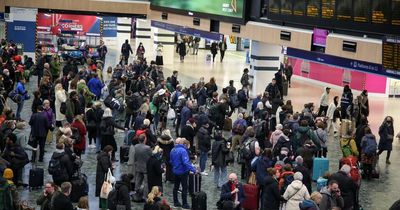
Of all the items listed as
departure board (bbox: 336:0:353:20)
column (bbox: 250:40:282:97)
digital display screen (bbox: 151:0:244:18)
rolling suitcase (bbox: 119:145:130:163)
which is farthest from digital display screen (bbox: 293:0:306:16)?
column (bbox: 250:40:282:97)

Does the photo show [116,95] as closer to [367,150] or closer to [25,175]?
[25,175]

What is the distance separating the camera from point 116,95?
2397 centimetres

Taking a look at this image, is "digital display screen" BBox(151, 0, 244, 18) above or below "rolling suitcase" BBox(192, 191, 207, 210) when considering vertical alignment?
above

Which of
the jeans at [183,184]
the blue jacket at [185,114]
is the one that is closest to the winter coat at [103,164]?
the jeans at [183,184]

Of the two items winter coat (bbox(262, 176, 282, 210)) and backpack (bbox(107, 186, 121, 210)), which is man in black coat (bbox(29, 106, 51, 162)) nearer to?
backpack (bbox(107, 186, 121, 210))

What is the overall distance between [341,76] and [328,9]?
1904cm

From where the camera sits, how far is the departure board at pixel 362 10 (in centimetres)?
2031

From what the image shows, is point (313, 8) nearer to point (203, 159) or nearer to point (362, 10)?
point (362, 10)

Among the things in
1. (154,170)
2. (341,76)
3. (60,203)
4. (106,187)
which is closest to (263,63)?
(341,76)

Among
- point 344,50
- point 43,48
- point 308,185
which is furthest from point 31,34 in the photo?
point 308,185

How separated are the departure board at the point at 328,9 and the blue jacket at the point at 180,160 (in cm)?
801

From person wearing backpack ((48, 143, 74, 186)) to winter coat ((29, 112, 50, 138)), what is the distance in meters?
3.53

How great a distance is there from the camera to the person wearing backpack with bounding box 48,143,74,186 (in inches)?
620

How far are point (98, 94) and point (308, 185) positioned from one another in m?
12.6
